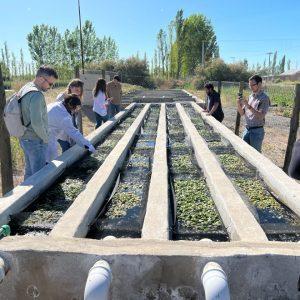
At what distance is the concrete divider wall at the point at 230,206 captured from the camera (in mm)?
2742

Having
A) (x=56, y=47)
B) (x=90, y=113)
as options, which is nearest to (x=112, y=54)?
(x=56, y=47)

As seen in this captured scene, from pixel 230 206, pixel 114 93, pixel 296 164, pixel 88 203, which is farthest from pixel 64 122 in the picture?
pixel 114 93

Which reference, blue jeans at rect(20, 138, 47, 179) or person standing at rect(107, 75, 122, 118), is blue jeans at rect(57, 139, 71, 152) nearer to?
blue jeans at rect(20, 138, 47, 179)

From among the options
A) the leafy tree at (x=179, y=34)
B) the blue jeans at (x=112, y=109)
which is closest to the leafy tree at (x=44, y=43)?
the leafy tree at (x=179, y=34)

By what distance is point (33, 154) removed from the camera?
3980 millimetres

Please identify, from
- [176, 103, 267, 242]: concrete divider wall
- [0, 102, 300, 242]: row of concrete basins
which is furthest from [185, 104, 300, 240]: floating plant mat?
[176, 103, 267, 242]: concrete divider wall

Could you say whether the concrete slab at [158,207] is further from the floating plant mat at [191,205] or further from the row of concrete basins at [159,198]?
the floating plant mat at [191,205]

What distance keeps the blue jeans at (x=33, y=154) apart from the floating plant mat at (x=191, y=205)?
1.65m

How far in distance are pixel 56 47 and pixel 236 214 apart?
1805 inches

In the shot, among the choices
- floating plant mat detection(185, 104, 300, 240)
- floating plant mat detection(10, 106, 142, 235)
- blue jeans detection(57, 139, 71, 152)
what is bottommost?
floating plant mat detection(185, 104, 300, 240)

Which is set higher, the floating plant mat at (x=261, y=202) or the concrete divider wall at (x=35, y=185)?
the concrete divider wall at (x=35, y=185)

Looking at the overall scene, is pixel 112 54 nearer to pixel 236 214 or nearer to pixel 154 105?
pixel 154 105

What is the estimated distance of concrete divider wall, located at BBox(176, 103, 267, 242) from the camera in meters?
2.74

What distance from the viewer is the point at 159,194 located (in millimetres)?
3588
